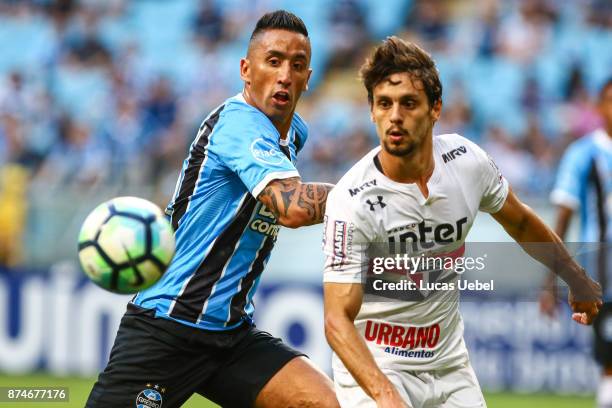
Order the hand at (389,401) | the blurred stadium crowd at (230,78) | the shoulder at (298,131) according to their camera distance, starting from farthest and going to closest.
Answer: the blurred stadium crowd at (230,78), the shoulder at (298,131), the hand at (389,401)

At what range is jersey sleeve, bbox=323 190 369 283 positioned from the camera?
14.5 feet

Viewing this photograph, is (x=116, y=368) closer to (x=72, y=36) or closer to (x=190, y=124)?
(x=190, y=124)

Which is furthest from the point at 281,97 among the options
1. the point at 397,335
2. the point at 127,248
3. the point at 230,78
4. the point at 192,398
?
the point at 230,78

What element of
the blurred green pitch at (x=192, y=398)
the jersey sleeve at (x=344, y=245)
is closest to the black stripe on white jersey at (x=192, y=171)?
the jersey sleeve at (x=344, y=245)

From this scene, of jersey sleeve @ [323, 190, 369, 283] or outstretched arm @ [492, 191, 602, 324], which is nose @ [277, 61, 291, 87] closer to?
jersey sleeve @ [323, 190, 369, 283]

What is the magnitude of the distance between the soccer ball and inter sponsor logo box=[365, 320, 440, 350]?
Answer: 40.1 inches

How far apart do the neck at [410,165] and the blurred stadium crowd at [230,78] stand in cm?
795

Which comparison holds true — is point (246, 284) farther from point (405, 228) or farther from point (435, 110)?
point (435, 110)

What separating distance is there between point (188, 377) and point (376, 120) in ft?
5.47

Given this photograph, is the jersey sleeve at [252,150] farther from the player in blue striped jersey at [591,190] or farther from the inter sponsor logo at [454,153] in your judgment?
the player in blue striped jersey at [591,190]

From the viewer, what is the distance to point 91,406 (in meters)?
5.13

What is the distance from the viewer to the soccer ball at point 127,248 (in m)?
4.88

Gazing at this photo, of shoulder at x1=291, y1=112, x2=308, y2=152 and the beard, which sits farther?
shoulder at x1=291, y1=112, x2=308, y2=152

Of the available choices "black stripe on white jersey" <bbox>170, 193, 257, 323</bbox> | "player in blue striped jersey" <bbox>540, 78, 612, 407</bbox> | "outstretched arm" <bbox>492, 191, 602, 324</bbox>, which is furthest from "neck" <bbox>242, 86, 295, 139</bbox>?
"player in blue striped jersey" <bbox>540, 78, 612, 407</bbox>
